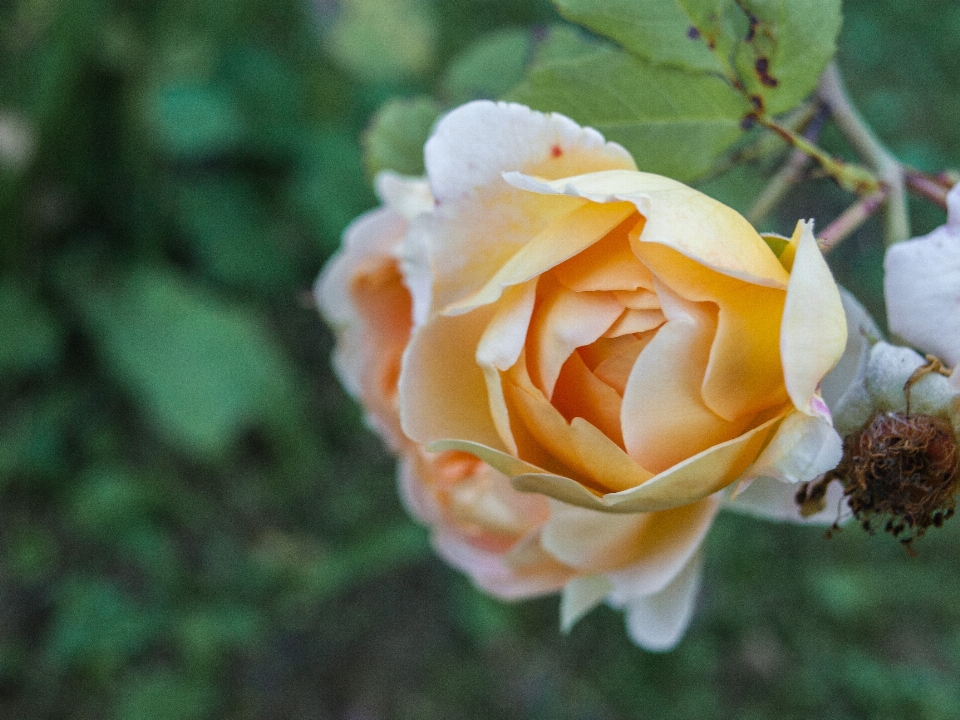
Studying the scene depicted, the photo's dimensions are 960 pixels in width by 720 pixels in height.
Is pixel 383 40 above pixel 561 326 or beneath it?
beneath

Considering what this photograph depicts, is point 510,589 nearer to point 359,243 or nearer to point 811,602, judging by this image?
point 359,243

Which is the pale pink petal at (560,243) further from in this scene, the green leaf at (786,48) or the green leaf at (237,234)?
the green leaf at (237,234)

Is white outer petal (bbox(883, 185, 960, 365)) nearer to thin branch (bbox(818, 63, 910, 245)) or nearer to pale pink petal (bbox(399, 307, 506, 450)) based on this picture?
thin branch (bbox(818, 63, 910, 245))

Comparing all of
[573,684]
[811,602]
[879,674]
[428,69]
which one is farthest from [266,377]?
[879,674]

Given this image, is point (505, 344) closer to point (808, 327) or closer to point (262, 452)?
point (808, 327)

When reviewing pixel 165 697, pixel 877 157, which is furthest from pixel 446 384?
pixel 165 697

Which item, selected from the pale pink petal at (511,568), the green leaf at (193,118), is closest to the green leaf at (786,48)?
the pale pink petal at (511,568)
